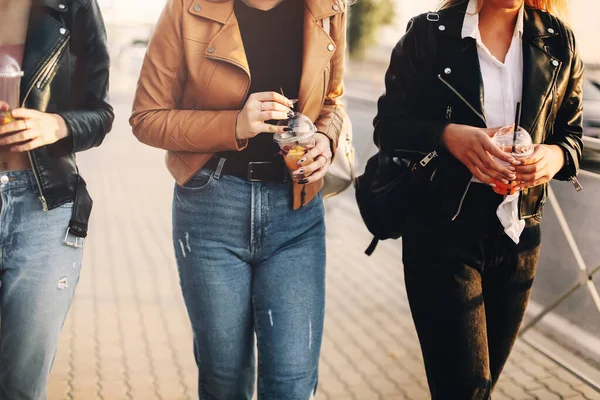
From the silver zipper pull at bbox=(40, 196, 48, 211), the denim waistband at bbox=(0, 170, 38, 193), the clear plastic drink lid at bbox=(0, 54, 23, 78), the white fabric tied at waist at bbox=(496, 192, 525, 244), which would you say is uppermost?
the clear plastic drink lid at bbox=(0, 54, 23, 78)

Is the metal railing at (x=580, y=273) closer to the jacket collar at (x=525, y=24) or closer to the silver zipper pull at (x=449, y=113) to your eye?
the jacket collar at (x=525, y=24)

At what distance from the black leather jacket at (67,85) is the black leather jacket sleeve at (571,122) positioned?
1.46m

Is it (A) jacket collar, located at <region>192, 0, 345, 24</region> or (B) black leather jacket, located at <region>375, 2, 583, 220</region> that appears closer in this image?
(A) jacket collar, located at <region>192, 0, 345, 24</region>

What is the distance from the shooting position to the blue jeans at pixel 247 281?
2027mm

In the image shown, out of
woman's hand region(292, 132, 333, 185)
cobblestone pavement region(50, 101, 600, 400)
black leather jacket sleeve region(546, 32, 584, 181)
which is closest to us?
woman's hand region(292, 132, 333, 185)

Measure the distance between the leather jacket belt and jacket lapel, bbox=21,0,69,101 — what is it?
0.57m

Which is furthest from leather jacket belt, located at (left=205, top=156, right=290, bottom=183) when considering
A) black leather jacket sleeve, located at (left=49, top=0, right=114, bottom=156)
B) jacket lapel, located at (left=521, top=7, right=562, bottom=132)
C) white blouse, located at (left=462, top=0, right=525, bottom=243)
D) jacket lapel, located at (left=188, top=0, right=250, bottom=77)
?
jacket lapel, located at (left=521, top=7, right=562, bottom=132)

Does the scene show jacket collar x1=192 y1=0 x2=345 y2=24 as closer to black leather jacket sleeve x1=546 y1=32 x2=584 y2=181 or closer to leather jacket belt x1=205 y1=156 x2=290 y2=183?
leather jacket belt x1=205 y1=156 x2=290 y2=183

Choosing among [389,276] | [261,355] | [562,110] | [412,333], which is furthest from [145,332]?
[562,110]

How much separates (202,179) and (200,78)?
0.30m

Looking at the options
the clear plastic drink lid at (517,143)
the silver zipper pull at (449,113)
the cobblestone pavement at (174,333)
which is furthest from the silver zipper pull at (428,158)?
the cobblestone pavement at (174,333)

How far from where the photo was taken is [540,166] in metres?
1.99

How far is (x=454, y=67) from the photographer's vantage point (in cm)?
208

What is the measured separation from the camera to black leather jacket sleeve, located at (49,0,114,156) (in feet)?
6.71
